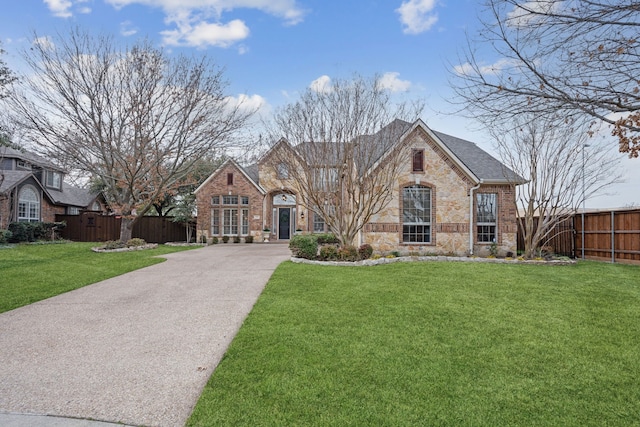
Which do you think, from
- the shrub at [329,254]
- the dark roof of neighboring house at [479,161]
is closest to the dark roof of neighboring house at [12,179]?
the shrub at [329,254]

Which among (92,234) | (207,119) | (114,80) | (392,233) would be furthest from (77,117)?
(392,233)

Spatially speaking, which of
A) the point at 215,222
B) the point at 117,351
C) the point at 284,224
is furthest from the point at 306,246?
the point at 215,222

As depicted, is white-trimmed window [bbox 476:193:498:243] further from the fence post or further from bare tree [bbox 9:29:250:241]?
bare tree [bbox 9:29:250:241]

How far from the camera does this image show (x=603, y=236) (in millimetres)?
13383

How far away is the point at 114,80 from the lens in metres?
15.8

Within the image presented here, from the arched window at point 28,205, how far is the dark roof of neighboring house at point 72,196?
1284 mm

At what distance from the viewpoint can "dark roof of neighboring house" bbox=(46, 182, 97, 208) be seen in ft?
83.9

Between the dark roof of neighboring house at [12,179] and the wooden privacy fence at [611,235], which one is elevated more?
the dark roof of neighboring house at [12,179]

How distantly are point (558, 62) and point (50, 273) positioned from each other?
12.2 meters

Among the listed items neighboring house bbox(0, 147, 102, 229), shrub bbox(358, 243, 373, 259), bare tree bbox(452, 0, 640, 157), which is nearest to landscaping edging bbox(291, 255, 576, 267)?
shrub bbox(358, 243, 373, 259)

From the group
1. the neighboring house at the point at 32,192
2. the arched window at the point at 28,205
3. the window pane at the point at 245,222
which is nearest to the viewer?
the neighboring house at the point at 32,192

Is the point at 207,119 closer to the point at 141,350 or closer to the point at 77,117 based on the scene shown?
the point at 77,117

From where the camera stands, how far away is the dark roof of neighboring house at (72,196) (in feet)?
83.9

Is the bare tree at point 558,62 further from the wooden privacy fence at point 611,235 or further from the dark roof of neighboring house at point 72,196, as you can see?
the dark roof of neighboring house at point 72,196
